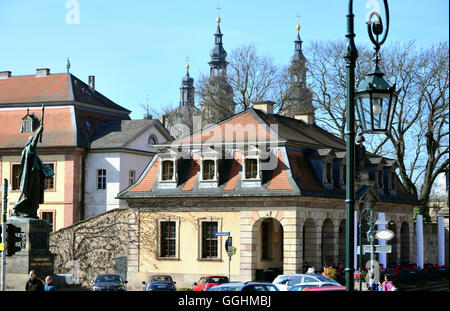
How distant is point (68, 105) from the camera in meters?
64.2

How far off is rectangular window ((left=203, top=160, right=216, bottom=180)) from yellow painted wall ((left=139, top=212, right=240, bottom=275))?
1.98m

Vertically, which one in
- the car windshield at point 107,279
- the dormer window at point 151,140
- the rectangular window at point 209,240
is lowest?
the car windshield at point 107,279

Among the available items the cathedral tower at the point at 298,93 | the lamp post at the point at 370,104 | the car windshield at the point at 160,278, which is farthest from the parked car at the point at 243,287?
the cathedral tower at the point at 298,93

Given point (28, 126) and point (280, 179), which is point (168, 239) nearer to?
point (280, 179)

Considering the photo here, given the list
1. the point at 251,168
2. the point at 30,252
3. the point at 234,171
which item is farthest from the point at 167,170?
the point at 30,252

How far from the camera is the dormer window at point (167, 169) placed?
162 ft

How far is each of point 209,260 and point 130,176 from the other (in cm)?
1867

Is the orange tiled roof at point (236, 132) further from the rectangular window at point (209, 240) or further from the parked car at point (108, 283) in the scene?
the parked car at point (108, 283)

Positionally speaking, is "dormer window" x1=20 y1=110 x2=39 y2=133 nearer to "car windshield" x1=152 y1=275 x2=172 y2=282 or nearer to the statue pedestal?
"car windshield" x1=152 y1=275 x2=172 y2=282

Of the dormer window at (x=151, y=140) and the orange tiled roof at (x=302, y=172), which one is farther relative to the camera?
the dormer window at (x=151, y=140)

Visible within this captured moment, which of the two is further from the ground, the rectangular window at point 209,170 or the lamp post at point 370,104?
the rectangular window at point 209,170

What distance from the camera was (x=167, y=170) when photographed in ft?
163

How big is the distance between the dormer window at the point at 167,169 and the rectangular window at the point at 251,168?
4.35 metres
